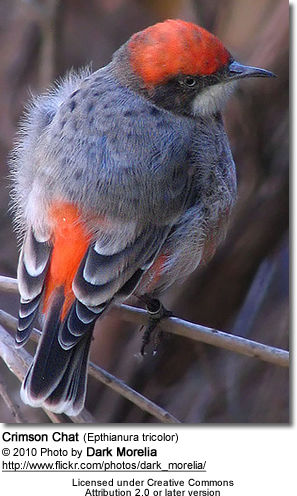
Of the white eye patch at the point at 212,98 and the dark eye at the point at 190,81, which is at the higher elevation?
the dark eye at the point at 190,81

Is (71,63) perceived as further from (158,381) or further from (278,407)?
(278,407)

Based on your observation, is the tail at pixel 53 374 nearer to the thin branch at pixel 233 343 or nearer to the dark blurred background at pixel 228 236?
the thin branch at pixel 233 343

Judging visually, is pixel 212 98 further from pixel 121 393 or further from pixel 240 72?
pixel 121 393

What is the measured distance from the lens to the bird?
261 centimetres

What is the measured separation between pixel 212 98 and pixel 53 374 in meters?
1.06

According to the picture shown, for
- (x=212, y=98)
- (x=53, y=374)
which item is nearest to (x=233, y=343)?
(x=53, y=374)

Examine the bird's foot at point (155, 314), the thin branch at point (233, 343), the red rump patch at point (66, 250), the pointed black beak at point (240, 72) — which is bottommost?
the bird's foot at point (155, 314)

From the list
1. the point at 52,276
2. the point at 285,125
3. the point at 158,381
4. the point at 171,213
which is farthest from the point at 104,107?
the point at 158,381

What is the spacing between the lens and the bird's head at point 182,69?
277 centimetres

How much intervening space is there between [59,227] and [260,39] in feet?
3.98

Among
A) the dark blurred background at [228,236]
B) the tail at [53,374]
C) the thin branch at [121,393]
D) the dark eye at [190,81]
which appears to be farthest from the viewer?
the dark blurred background at [228,236]

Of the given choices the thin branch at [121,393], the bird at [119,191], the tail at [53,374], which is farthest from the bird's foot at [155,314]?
the tail at [53,374]

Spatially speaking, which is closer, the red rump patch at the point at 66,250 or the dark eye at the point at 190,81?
the red rump patch at the point at 66,250

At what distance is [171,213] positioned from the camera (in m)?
2.86
